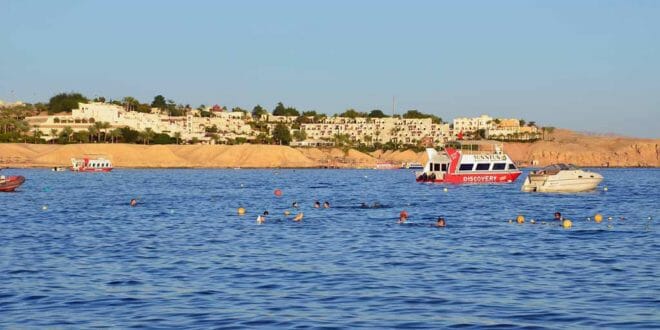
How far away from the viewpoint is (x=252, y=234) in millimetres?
48938

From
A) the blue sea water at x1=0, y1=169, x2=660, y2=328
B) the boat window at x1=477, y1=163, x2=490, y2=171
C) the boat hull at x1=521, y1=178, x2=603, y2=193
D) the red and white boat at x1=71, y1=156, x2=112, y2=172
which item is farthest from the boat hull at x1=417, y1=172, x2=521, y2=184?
the red and white boat at x1=71, y1=156, x2=112, y2=172

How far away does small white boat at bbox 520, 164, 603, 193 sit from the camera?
90875mm

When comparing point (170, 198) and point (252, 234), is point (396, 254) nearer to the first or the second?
point (252, 234)

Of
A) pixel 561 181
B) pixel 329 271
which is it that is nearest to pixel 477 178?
pixel 561 181

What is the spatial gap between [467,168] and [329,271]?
7940 cm

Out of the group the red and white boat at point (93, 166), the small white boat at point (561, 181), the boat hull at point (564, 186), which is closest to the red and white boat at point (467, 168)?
the small white boat at point (561, 181)

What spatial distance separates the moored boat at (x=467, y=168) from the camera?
111 m

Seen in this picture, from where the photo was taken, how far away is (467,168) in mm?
111438

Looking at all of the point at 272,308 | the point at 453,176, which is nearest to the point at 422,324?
the point at 272,308

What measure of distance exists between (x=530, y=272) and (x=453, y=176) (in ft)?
256

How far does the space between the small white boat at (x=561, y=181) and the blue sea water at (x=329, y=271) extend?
26.1 m

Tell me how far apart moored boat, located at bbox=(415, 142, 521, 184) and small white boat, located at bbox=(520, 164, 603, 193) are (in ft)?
54.5

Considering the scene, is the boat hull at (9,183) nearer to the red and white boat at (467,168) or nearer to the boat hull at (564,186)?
the red and white boat at (467,168)

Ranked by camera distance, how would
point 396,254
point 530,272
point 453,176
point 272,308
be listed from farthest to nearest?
1. point 453,176
2. point 396,254
3. point 530,272
4. point 272,308
